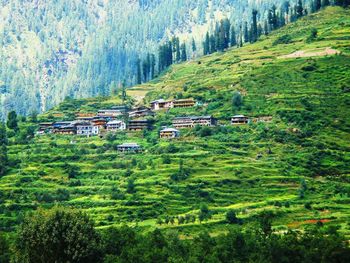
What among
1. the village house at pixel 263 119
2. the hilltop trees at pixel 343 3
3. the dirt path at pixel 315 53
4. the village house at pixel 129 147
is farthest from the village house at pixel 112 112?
the hilltop trees at pixel 343 3

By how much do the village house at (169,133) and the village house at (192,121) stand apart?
15.4 ft

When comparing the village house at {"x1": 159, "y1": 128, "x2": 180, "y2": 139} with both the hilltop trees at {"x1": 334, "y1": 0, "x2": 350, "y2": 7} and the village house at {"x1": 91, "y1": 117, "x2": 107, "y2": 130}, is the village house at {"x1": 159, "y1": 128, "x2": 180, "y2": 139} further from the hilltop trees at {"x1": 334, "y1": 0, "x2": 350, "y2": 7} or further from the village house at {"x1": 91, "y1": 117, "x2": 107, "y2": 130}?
the hilltop trees at {"x1": 334, "y1": 0, "x2": 350, "y2": 7}

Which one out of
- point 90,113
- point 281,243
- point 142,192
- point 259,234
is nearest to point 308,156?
point 142,192

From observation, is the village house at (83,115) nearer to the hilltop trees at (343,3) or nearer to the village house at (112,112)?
the village house at (112,112)

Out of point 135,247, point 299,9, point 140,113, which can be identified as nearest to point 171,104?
point 140,113

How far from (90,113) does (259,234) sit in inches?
3522

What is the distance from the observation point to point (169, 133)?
131375mm

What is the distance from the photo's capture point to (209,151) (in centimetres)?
11969

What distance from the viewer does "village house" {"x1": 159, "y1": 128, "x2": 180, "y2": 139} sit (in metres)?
131

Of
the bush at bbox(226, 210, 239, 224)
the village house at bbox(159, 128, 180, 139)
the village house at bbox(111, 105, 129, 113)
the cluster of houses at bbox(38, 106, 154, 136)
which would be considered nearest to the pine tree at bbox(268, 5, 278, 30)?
the village house at bbox(111, 105, 129, 113)

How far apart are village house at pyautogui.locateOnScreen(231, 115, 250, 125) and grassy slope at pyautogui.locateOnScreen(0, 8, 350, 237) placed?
3.51 meters

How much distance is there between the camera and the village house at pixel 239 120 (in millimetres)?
131750

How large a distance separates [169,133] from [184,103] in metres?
18.8

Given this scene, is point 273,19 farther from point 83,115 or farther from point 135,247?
point 135,247
